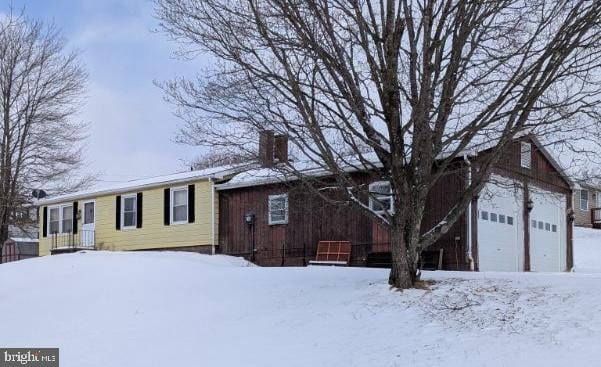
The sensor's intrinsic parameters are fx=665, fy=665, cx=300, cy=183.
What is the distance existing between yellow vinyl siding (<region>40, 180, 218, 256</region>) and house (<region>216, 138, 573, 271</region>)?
0.56m

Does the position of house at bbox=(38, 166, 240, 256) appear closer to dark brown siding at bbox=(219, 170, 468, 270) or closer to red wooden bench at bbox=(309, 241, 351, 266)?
dark brown siding at bbox=(219, 170, 468, 270)

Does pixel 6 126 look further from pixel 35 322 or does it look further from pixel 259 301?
pixel 259 301

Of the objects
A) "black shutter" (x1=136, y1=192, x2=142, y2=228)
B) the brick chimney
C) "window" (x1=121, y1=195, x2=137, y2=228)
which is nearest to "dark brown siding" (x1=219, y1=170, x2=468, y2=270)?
the brick chimney

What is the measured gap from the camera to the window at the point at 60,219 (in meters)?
26.1

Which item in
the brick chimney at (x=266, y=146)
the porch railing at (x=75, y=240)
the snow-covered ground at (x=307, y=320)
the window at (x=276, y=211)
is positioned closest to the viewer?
the snow-covered ground at (x=307, y=320)

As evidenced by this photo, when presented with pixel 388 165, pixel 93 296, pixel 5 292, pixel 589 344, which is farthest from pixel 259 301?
pixel 5 292

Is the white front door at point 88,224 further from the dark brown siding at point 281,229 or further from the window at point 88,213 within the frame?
the dark brown siding at point 281,229

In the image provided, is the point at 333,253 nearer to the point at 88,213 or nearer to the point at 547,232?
the point at 547,232

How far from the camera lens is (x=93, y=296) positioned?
1310 centimetres

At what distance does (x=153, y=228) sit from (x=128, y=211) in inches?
62.6

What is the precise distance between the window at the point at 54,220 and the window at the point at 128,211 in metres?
3.93

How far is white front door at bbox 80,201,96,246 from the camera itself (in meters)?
24.8

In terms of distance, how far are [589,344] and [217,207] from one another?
15659 mm

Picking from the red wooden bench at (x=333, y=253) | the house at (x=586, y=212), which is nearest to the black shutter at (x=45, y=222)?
the red wooden bench at (x=333, y=253)
